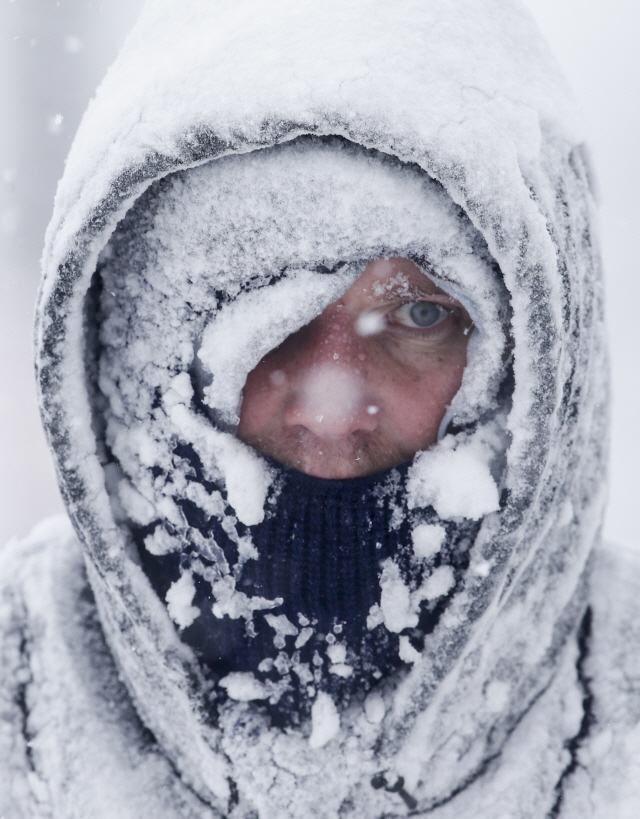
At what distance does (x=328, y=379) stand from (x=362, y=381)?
0.07 metres

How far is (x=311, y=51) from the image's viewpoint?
2.67 feet

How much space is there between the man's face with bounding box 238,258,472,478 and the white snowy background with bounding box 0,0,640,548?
34.9 inches

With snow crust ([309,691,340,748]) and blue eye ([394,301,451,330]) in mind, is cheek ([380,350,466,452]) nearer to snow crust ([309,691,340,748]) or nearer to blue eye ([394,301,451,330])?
blue eye ([394,301,451,330])

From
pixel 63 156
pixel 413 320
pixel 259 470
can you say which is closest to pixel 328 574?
pixel 259 470

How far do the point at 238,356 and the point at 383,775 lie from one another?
0.72 meters

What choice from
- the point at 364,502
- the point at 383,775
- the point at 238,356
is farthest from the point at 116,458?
the point at 383,775

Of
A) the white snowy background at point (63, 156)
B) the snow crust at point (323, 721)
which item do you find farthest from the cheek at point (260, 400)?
the white snowy background at point (63, 156)

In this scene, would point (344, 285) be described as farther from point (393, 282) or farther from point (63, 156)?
point (63, 156)

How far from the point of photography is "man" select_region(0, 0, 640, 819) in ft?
2.79

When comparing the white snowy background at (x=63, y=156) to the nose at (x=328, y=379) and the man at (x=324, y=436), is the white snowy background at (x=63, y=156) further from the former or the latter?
the nose at (x=328, y=379)

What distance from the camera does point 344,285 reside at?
917 mm

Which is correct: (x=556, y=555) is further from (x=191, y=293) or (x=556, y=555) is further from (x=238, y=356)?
(x=191, y=293)

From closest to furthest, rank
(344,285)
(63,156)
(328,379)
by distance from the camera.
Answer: (344,285)
(328,379)
(63,156)

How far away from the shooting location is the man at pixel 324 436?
2.79ft
